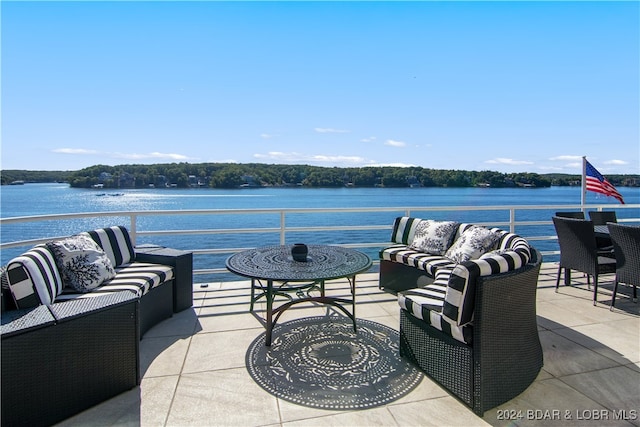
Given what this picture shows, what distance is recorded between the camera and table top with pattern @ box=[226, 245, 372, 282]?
2320 mm

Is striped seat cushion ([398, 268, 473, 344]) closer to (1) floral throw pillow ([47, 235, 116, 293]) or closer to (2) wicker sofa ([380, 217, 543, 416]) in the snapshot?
(2) wicker sofa ([380, 217, 543, 416])

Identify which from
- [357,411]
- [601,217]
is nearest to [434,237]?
[357,411]

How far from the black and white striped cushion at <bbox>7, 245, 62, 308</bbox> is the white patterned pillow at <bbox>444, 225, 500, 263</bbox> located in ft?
10.3

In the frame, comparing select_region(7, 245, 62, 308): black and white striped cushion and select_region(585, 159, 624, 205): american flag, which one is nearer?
select_region(7, 245, 62, 308): black and white striped cushion

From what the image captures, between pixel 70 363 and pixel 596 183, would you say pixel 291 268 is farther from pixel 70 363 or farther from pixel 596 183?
pixel 596 183

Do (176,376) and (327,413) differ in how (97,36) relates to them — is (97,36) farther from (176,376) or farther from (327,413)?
(327,413)

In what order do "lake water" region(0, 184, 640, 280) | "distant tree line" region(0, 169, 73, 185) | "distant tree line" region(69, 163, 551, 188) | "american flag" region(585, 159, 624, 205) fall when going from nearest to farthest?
"american flag" region(585, 159, 624, 205) < "distant tree line" region(0, 169, 73, 185) < "distant tree line" region(69, 163, 551, 188) < "lake water" region(0, 184, 640, 280)

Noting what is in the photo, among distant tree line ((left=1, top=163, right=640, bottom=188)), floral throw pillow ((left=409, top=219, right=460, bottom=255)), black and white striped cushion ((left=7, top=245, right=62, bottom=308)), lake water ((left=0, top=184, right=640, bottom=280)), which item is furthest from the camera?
lake water ((left=0, top=184, right=640, bottom=280))

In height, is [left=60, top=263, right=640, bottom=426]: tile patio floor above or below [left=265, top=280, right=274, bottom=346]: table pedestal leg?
below

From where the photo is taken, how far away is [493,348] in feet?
5.83

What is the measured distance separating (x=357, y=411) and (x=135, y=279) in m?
1.97

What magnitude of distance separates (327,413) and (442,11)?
19.1 feet

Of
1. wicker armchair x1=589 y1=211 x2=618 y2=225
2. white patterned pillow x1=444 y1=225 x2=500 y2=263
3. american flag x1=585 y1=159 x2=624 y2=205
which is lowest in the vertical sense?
white patterned pillow x1=444 y1=225 x2=500 y2=263

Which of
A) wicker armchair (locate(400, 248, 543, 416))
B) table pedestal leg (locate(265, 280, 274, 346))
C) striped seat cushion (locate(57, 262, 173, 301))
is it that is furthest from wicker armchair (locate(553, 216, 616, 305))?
striped seat cushion (locate(57, 262, 173, 301))
